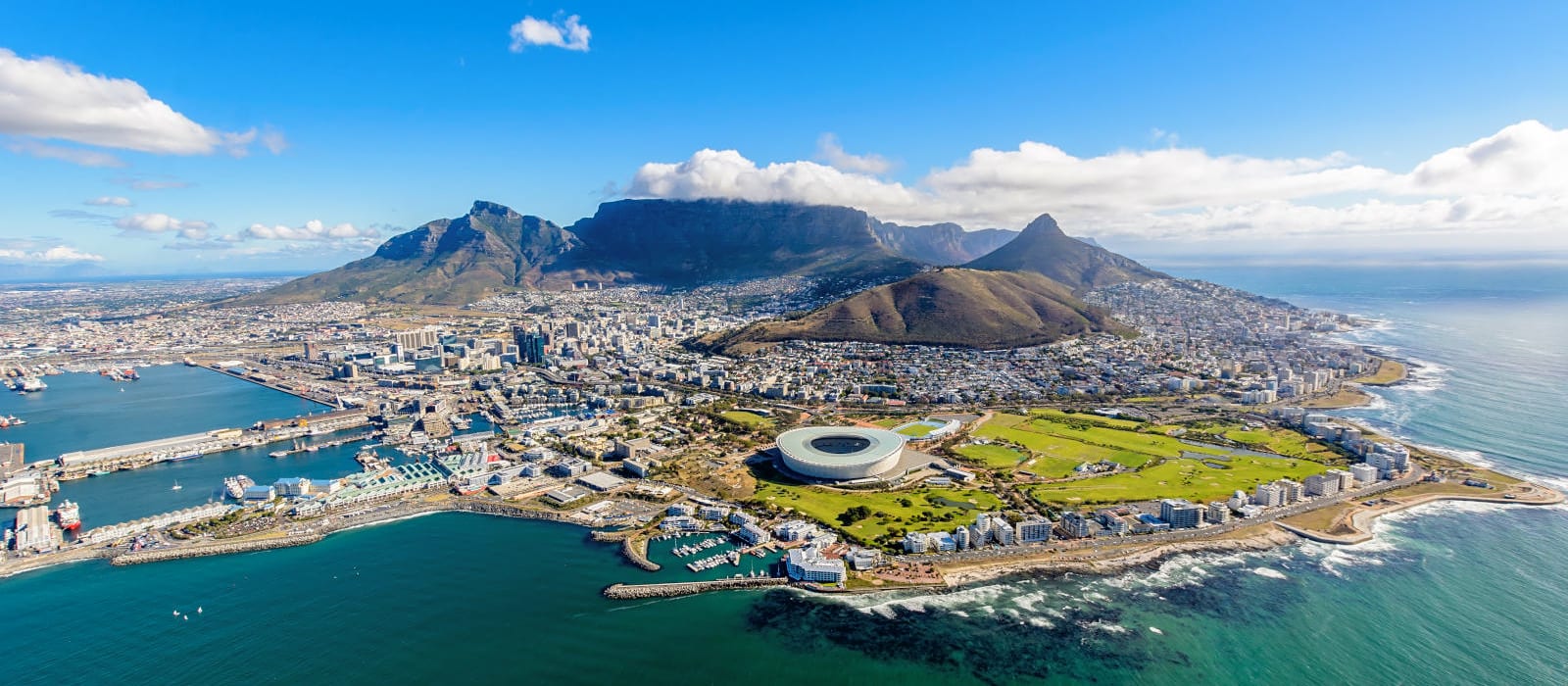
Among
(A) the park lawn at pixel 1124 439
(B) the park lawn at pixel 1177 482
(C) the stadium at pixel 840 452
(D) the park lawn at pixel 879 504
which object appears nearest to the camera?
(D) the park lawn at pixel 879 504

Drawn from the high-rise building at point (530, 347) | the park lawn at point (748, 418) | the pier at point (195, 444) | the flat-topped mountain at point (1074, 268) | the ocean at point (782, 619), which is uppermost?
the flat-topped mountain at point (1074, 268)

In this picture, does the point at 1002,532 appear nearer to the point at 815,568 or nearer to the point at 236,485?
the point at 815,568

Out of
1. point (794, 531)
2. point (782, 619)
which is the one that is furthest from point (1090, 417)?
point (782, 619)

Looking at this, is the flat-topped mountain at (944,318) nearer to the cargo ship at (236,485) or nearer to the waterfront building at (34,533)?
the cargo ship at (236,485)

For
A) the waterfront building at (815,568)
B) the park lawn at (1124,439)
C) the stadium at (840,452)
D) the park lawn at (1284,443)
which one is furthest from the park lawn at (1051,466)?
the waterfront building at (815,568)

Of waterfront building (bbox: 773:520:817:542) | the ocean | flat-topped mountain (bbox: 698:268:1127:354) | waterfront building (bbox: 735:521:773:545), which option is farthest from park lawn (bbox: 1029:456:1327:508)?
flat-topped mountain (bbox: 698:268:1127:354)

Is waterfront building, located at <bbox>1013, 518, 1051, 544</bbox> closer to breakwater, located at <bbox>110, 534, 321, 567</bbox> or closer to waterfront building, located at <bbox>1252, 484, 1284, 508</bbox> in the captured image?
waterfront building, located at <bbox>1252, 484, 1284, 508</bbox>
